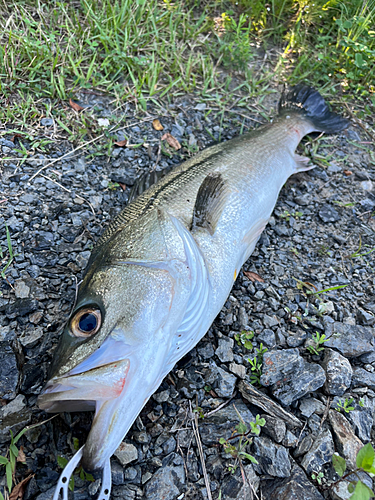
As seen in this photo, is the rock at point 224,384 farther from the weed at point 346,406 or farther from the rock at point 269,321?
the weed at point 346,406

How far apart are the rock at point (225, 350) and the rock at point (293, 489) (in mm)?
686

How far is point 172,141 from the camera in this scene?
3.73 metres

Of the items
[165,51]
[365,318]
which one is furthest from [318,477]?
[165,51]

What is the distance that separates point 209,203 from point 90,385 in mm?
1403

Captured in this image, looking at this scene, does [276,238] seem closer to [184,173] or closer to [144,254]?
[184,173]

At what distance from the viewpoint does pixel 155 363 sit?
1791 millimetres

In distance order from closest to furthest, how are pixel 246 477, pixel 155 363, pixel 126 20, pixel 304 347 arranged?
pixel 155 363 → pixel 246 477 → pixel 304 347 → pixel 126 20

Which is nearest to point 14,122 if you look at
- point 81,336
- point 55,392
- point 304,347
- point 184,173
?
point 184,173

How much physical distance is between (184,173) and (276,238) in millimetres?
975

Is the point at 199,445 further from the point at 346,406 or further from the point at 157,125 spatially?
the point at 157,125

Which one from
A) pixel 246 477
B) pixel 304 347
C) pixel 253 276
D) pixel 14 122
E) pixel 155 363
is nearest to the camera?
pixel 155 363

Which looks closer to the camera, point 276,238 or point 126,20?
point 276,238

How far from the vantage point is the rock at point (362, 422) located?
2.11 m

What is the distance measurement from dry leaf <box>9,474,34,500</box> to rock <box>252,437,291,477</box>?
115 centimetres
